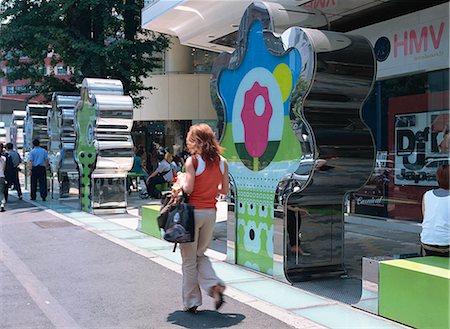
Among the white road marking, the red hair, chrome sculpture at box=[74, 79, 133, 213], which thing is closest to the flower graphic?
the red hair

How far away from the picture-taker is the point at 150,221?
33.1ft

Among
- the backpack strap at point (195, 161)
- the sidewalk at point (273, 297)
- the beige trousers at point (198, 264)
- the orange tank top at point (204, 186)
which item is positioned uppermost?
the backpack strap at point (195, 161)

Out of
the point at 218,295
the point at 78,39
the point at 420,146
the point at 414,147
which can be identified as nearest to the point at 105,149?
the point at 414,147

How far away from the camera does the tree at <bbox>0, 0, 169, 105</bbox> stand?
1872cm

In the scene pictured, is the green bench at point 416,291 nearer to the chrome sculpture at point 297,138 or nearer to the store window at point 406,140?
the chrome sculpture at point 297,138

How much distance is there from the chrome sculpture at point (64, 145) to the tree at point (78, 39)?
1.73 meters

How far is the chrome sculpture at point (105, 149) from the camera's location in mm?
13094

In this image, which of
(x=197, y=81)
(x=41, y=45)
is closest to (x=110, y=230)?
(x=41, y=45)

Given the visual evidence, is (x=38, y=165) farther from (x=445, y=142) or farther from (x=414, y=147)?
(x=445, y=142)

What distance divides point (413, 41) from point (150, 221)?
6128mm

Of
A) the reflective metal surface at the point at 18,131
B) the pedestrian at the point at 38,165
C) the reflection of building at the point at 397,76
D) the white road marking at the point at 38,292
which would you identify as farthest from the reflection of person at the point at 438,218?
the reflective metal surface at the point at 18,131

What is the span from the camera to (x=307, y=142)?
600 centimetres

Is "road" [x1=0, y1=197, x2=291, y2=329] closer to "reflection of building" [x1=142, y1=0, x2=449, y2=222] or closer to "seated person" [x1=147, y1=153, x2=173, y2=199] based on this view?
"reflection of building" [x1=142, y1=0, x2=449, y2=222]

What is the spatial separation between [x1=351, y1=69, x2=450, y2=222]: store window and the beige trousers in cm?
641
